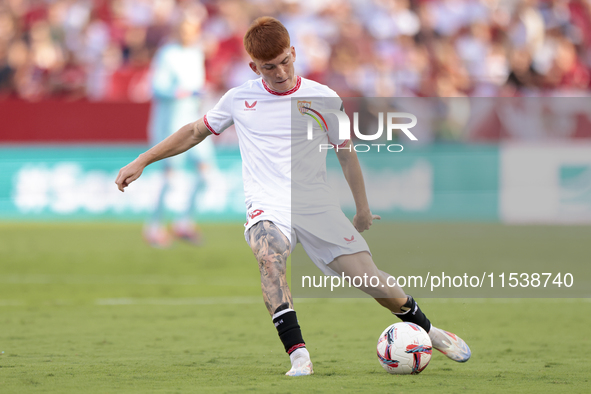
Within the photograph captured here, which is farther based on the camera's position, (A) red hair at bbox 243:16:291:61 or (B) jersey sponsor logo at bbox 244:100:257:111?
(B) jersey sponsor logo at bbox 244:100:257:111

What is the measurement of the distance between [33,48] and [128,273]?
27.3 feet

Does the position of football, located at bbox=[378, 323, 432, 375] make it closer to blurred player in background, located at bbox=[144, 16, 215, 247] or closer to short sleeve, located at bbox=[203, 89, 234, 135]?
short sleeve, located at bbox=[203, 89, 234, 135]

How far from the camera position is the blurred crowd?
15820 millimetres

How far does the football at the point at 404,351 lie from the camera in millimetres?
5008

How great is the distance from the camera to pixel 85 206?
1576cm

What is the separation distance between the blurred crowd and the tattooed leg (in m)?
10.2

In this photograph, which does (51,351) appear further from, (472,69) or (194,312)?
(472,69)

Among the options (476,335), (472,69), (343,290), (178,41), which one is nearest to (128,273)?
(343,290)

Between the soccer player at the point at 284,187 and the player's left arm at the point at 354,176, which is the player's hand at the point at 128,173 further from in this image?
the player's left arm at the point at 354,176

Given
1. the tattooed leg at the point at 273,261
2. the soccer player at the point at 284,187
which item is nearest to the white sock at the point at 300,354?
the soccer player at the point at 284,187

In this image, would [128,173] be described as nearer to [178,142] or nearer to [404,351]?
[178,142]

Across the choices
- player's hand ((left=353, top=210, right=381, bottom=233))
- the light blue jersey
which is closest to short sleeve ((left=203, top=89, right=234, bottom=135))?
player's hand ((left=353, top=210, right=381, bottom=233))

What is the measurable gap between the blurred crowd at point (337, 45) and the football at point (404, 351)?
10095mm

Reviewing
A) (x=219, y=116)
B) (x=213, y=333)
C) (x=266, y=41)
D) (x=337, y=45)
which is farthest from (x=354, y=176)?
→ (x=337, y=45)
